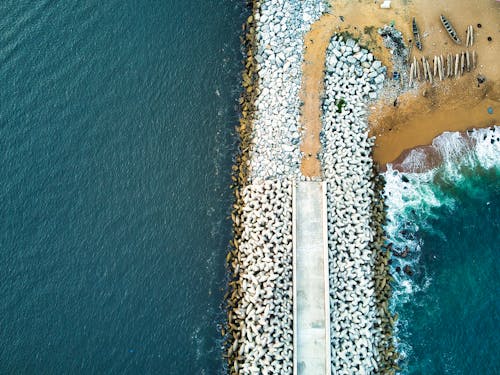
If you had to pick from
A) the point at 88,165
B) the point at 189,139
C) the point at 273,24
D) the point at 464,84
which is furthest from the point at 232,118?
the point at 464,84

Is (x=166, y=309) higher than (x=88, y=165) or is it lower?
lower

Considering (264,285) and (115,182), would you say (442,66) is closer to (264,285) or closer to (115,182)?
(264,285)

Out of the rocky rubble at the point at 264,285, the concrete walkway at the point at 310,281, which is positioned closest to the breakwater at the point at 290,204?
the rocky rubble at the point at 264,285

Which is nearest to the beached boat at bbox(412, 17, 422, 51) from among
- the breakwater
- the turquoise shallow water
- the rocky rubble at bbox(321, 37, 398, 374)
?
the rocky rubble at bbox(321, 37, 398, 374)

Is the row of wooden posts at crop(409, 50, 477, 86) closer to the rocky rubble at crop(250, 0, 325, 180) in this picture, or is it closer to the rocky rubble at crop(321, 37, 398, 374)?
the rocky rubble at crop(321, 37, 398, 374)

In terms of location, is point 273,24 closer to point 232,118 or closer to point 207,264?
point 232,118

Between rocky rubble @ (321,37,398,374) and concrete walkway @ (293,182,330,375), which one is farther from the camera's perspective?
rocky rubble @ (321,37,398,374)

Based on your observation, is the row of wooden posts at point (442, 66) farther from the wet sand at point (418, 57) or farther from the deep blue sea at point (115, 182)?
the deep blue sea at point (115, 182)

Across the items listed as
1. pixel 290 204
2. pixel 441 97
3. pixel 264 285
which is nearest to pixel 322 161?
pixel 290 204
